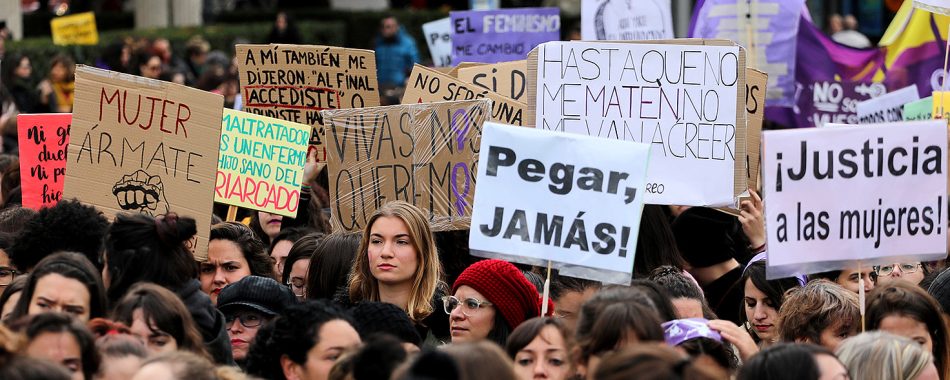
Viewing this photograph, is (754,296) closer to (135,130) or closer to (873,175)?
(873,175)

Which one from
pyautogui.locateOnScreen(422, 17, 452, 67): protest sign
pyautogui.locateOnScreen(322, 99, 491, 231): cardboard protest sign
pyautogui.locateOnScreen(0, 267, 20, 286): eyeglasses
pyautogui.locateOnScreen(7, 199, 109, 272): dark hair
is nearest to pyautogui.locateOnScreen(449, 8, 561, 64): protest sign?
pyautogui.locateOnScreen(422, 17, 452, 67): protest sign

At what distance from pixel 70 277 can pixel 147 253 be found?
0.56 m

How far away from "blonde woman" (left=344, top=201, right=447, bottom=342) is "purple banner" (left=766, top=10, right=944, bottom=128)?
6.25 metres

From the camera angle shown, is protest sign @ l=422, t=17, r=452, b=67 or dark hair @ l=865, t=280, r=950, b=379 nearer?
dark hair @ l=865, t=280, r=950, b=379

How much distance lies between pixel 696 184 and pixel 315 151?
2.62 metres

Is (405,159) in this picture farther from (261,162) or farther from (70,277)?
(70,277)

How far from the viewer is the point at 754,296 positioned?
7.62 m

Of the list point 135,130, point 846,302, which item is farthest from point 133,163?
point 846,302

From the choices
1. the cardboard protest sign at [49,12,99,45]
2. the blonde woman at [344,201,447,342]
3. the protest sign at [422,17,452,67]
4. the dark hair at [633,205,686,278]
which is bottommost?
the cardboard protest sign at [49,12,99,45]

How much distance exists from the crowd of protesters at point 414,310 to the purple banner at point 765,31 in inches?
189

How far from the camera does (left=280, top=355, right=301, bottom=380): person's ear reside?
601cm

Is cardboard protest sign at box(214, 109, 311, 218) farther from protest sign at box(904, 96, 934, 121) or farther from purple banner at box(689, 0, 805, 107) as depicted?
purple banner at box(689, 0, 805, 107)

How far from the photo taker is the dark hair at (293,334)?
5.98m

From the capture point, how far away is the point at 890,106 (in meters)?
11.5
